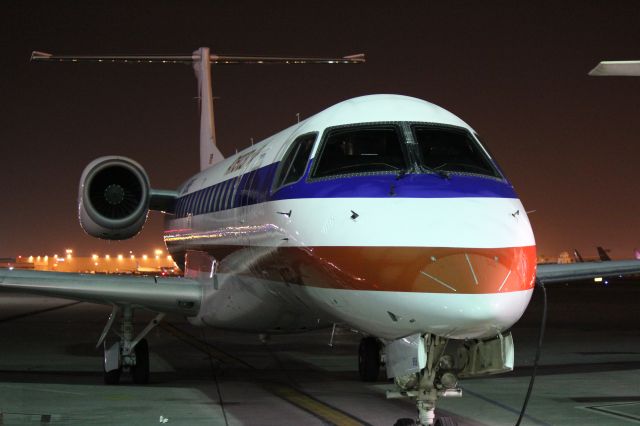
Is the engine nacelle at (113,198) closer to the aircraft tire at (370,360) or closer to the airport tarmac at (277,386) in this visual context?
the airport tarmac at (277,386)

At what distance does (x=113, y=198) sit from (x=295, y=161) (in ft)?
28.5

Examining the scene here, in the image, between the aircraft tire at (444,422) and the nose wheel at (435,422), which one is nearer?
the nose wheel at (435,422)

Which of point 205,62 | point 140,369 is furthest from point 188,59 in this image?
point 140,369

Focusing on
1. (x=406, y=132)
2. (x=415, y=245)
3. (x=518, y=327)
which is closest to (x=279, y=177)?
(x=406, y=132)

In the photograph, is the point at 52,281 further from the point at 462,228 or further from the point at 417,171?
the point at 462,228

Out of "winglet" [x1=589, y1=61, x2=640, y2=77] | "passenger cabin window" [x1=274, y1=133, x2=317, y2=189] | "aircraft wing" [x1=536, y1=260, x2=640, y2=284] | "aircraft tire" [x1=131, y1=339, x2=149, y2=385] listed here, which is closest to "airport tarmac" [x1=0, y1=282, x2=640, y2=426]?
"aircraft tire" [x1=131, y1=339, x2=149, y2=385]

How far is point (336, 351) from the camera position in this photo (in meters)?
16.9

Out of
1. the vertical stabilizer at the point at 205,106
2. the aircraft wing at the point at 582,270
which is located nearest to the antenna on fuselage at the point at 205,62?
the vertical stabilizer at the point at 205,106

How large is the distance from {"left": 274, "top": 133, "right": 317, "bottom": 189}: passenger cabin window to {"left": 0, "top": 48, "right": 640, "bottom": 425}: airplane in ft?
0.06

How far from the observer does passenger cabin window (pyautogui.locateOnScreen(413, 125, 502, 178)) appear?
296 inches

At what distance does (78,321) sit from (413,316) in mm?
21878

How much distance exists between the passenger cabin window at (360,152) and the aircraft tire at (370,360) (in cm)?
506

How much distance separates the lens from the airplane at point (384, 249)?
6371mm

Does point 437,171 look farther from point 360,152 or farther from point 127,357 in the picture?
point 127,357
